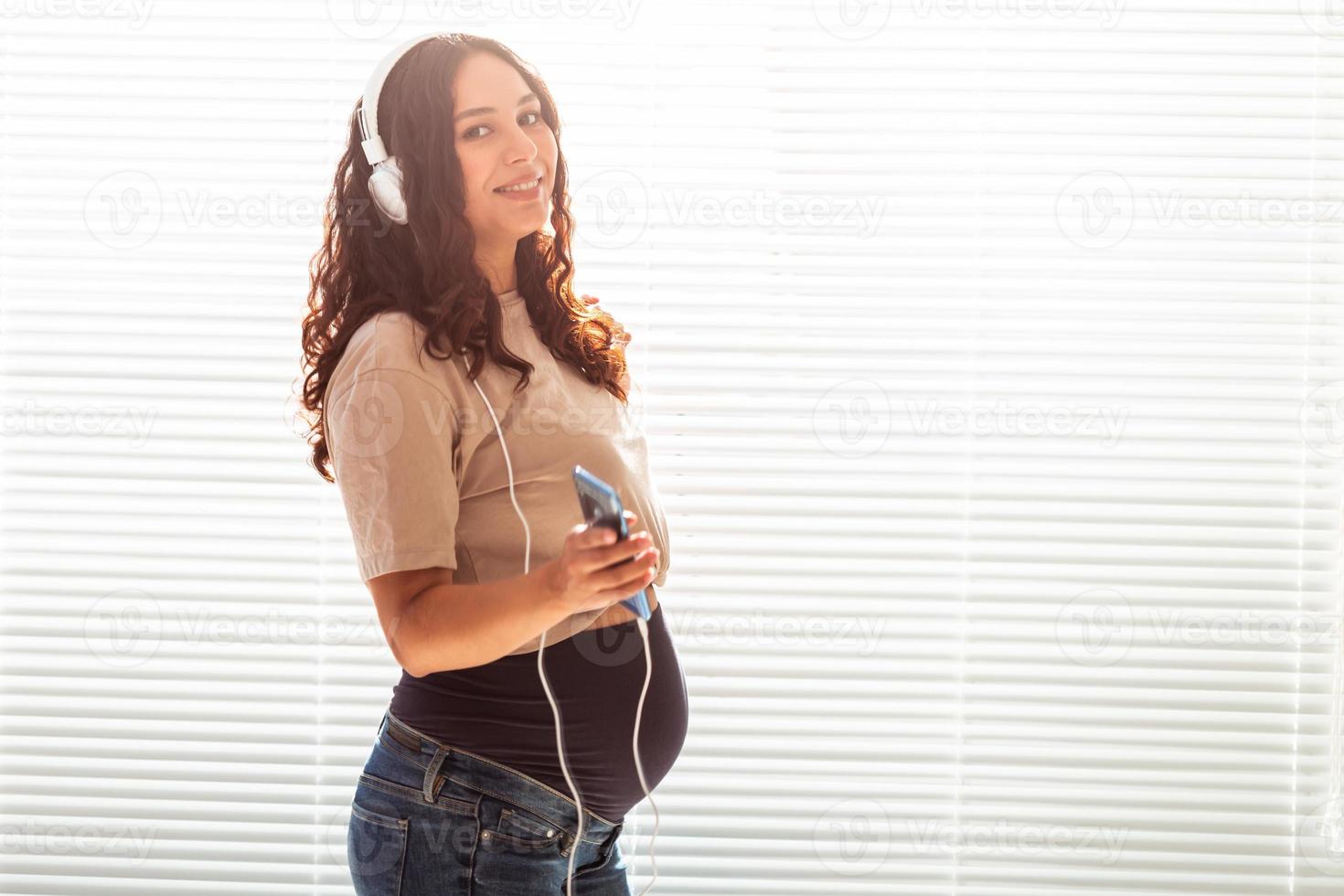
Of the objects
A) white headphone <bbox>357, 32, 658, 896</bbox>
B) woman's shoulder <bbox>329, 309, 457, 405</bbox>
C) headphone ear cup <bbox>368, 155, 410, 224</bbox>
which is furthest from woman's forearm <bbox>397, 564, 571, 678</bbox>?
headphone ear cup <bbox>368, 155, 410, 224</bbox>

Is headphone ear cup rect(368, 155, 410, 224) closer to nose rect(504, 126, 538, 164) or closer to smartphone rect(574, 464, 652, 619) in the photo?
nose rect(504, 126, 538, 164)

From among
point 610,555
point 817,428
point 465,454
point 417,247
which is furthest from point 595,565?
point 817,428

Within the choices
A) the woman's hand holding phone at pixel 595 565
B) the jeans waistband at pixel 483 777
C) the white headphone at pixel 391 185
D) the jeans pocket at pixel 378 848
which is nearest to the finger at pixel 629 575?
the woman's hand holding phone at pixel 595 565

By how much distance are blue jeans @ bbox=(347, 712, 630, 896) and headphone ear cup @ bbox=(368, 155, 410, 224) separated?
571 mm

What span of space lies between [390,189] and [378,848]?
716 mm

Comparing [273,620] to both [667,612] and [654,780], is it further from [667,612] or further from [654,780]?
[654,780]

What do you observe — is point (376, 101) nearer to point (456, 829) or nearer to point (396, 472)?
point (396, 472)

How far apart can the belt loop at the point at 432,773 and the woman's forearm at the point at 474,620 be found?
0.12m

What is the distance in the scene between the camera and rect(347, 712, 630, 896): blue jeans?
1.05 m

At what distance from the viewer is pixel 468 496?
1.06m

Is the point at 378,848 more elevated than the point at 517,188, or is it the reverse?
the point at 517,188

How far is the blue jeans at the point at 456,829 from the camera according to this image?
105cm

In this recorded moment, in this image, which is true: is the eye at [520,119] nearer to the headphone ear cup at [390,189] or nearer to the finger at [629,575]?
the headphone ear cup at [390,189]

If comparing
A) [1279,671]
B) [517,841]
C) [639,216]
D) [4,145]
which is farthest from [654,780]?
[4,145]
